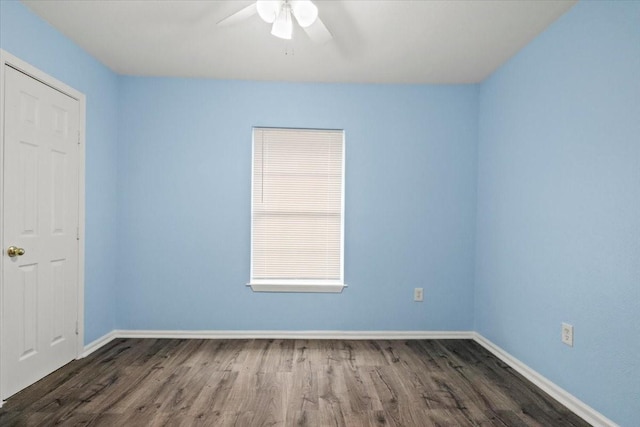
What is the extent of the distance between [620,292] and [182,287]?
11.7 feet

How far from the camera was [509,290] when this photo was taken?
10.9 feet

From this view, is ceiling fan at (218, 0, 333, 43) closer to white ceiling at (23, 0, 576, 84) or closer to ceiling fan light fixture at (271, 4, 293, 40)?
ceiling fan light fixture at (271, 4, 293, 40)

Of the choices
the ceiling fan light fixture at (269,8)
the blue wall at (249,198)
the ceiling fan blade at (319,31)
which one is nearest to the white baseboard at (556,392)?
the blue wall at (249,198)

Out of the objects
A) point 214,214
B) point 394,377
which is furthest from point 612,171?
point 214,214

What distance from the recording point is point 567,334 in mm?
2543

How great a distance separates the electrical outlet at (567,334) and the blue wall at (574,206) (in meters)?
0.04

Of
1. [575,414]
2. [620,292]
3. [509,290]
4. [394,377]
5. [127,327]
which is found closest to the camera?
[620,292]

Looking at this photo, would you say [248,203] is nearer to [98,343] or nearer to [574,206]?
[98,343]

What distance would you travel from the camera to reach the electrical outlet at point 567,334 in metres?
2.51

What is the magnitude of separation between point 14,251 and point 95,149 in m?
1.27

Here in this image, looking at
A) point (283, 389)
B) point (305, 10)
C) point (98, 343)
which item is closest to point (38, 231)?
point (98, 343)

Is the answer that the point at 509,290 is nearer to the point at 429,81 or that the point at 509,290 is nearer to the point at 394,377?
the point at 394,377

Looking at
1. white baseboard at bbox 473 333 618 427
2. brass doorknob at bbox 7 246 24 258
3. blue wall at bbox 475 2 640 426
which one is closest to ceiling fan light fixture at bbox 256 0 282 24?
blue wall at bbox 475 2 640 426

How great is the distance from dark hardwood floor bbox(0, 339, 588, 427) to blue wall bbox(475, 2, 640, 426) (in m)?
0.38
